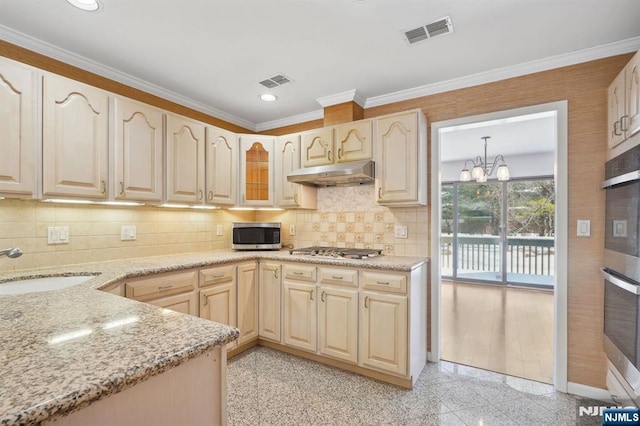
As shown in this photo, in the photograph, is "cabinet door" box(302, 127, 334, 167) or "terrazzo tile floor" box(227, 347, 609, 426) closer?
"terrazzo tile floor" box(227, 347, 609, 426)

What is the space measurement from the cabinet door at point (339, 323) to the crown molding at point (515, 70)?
74.4 inches

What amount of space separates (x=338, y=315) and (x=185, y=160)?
191cm

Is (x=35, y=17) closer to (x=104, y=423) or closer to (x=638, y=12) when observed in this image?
(x=104, y=423)

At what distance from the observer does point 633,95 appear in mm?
1682

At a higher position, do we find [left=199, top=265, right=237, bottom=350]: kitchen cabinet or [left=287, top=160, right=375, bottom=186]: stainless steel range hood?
[left=287, top=160, right=375, bottom=186]: stainless steel range hood

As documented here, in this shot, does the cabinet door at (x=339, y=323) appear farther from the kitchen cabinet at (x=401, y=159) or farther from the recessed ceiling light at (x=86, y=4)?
the recessed ceiling light at (x=86, y=4)

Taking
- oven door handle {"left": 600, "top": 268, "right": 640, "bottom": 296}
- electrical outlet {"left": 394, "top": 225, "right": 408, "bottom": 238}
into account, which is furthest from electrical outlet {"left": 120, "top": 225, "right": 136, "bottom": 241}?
oven door handle {"left": 600, "top": 268, "right": 640, "bottom": 296}

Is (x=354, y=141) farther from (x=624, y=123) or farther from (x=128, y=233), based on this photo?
(x=128, y=233)

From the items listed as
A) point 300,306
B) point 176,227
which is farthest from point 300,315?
point 176,227

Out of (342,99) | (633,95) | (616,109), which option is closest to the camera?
(633,95)

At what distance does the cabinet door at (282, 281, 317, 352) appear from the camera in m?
2.66

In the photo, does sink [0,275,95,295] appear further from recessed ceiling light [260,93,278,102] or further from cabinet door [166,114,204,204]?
recessed ceiling light [260,93,278,102]

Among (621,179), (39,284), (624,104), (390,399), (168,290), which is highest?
(624,104)

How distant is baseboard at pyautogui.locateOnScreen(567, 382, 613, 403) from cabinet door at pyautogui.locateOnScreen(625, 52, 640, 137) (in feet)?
5.72
